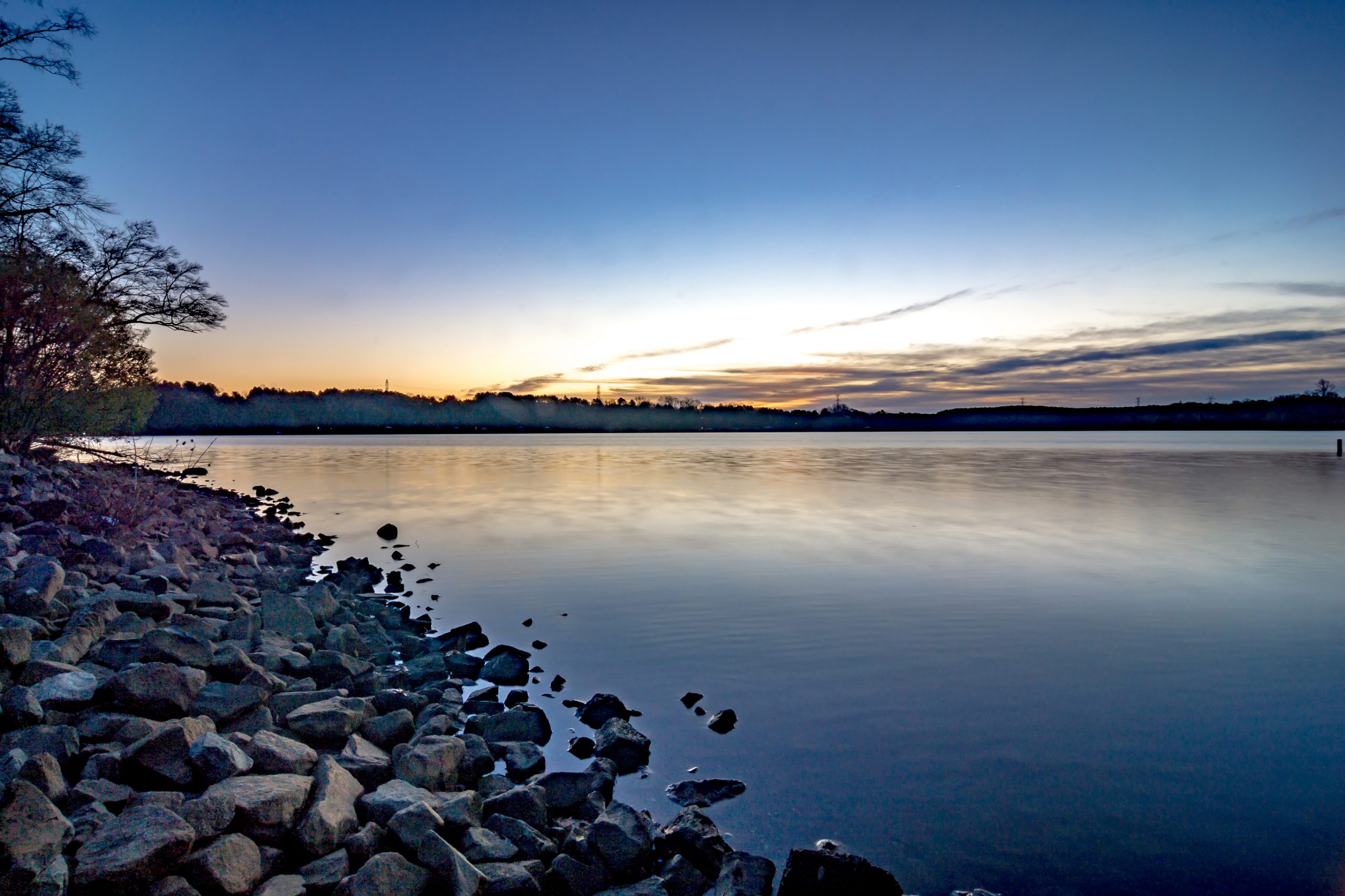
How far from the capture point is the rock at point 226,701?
5.18m

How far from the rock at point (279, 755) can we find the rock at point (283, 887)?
0.85 m

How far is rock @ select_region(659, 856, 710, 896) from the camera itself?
4.25 metres

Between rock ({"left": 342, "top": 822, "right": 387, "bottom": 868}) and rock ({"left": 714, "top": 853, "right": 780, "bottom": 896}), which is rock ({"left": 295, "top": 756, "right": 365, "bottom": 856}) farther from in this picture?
rock ({"left": 714, "top": 853, "right": 780, "bottom": 896})

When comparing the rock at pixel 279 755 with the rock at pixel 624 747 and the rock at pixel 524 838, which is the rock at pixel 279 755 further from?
the rock at pixel 624 747

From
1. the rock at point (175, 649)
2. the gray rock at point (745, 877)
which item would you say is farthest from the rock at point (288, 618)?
the gray rock at point (745, 877)

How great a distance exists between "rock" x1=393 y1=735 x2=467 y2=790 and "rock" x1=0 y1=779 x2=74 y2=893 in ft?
5.78

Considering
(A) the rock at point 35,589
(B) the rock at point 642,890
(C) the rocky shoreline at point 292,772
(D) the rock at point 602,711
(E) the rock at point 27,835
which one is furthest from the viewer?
(D) the rock at point 602,711

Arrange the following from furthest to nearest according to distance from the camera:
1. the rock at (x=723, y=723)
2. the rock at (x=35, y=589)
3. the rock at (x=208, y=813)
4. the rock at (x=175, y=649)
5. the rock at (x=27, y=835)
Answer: the rock at (x=723, y=723), the rock at (x=35, y=589), the rock at (x=175, y=649), the rock at (x=208, y=813), the rock at (x=27, y=835)

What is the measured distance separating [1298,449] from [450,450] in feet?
312

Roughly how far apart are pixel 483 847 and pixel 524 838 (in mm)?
295

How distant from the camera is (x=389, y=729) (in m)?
5.61

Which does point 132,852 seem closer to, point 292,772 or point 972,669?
point 292,772

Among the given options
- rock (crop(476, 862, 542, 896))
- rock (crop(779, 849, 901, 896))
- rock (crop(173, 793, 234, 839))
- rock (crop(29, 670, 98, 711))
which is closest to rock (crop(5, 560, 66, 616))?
rock (crop(29, 670, 98, 711))

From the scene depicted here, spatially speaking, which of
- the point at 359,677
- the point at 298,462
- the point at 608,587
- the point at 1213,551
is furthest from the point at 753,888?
the point at 298,462
